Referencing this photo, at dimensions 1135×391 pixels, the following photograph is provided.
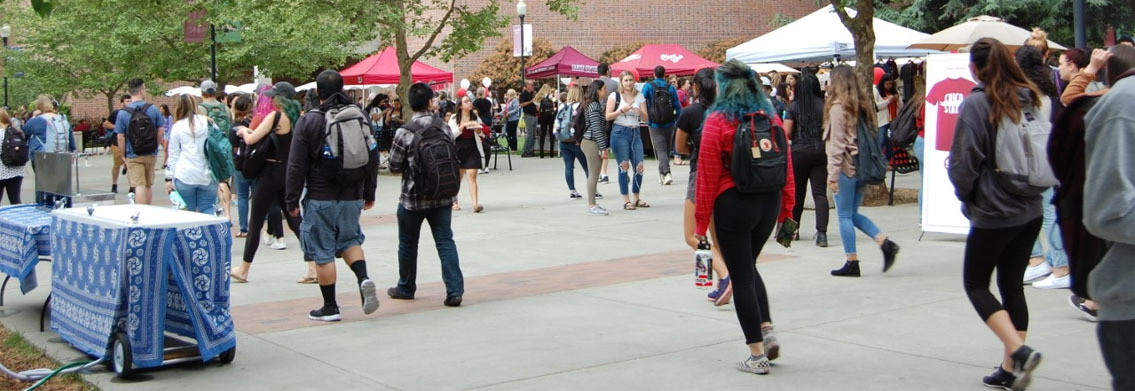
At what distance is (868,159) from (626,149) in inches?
218

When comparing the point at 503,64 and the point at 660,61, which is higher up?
the point at 503,64

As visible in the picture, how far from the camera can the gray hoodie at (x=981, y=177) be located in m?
5.42

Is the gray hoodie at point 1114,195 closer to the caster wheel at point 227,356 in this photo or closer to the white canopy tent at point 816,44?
the caster wheel at point 227,356

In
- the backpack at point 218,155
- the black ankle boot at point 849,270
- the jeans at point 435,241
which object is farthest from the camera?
the backpack at point 218,155

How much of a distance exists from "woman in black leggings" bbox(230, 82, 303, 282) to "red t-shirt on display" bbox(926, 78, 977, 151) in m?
5.47

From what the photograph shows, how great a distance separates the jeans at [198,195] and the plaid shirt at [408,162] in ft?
12.1

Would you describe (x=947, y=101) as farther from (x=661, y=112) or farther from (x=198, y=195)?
(x=661, y=112)

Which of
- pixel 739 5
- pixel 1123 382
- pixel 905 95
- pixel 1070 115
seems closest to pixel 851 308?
pixel 1070 115

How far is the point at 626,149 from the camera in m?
14.5

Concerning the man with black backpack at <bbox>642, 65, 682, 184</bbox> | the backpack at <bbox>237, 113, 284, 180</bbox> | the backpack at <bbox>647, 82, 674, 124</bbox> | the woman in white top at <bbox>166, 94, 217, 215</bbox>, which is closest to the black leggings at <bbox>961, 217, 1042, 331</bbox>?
the backpack at <bbox>237, 113, 284, 180</bbox>

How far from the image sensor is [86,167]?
100 feet

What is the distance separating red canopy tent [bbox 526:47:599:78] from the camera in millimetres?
28312

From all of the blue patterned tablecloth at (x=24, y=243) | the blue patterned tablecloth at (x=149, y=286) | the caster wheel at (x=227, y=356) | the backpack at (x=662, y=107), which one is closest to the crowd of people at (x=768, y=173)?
the caster wheel at (x=227, y=356)

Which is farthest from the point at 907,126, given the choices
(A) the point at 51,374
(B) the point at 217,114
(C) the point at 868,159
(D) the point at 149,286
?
(A) the point at 51,374
